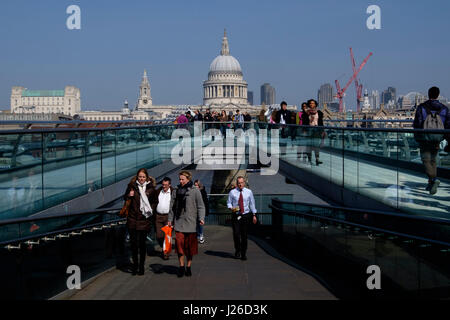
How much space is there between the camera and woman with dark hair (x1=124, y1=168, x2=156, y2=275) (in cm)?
983

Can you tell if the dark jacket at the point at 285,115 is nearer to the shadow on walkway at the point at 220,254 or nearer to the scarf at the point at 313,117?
the scarf at the point at 313,117

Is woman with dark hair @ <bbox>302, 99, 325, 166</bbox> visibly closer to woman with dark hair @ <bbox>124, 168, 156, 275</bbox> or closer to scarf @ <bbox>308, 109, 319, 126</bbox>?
scarf @ <bbox>308, 109, 319, 126</bbox>

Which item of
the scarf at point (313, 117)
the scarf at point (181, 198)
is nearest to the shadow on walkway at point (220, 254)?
the scarf at point (181, 198)

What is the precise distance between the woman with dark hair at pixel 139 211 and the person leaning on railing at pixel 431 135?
384 cm

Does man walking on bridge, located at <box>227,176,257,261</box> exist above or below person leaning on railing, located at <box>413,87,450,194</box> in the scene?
below

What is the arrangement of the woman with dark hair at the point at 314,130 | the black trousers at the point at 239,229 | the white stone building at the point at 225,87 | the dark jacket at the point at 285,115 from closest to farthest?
1. the black trousers at the point at 239,229
2. the woman with dark hair at the point at 314,130
3. the dark jacket at the point at 285,115
4. the white stone building at the point at 225,87

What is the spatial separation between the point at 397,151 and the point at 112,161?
19.3 ft

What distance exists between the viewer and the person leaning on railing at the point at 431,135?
7.99 metres

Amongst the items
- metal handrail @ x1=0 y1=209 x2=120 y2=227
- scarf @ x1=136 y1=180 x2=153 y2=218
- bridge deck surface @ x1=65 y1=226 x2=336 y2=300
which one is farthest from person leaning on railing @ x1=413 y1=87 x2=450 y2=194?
metal handrail @ x1=0 y1=209 x2=120 y2=227

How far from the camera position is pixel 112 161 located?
42.4ft

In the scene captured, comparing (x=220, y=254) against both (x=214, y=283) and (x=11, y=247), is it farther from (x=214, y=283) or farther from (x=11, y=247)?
(x=11, y=247)

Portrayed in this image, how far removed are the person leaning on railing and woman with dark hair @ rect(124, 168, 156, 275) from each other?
3.84 metres
